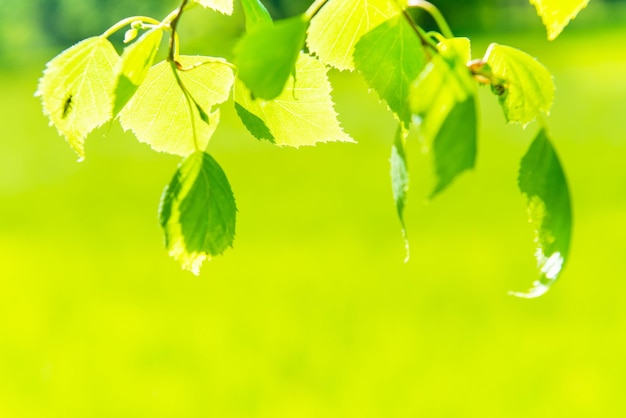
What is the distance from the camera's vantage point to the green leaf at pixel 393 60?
35cm

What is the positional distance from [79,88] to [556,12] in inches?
7.6

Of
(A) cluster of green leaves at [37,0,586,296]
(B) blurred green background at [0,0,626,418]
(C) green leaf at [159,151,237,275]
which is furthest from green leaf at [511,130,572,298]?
(B) blurred green background at [0,0,626,418]

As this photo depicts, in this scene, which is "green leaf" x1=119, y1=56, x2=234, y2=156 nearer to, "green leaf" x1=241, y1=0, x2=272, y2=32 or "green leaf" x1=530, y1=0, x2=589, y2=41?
"green leaf" x1=241, y1=0, x2=272, y2=32

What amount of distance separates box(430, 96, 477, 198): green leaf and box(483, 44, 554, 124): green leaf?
4.2 inches

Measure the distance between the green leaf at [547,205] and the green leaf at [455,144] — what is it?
0.23 feet

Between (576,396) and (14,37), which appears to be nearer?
(576,396)

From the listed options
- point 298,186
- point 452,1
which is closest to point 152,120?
point 298,186

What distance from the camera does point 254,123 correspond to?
0.38m

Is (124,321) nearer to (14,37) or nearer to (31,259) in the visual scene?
(31,259)

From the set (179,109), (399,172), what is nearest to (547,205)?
(399,172)

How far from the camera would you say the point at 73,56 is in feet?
1.17

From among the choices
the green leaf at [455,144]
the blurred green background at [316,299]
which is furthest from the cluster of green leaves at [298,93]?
the blurred green background at [316,299]

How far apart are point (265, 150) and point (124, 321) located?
3025 millimetres

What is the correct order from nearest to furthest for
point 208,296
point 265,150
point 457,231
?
point 208,296 → point 457,231 → point 265,150
